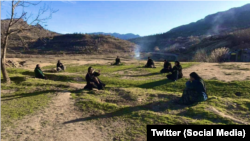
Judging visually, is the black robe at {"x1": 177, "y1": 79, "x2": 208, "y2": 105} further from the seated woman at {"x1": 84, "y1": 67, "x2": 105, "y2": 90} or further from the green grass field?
the seated woman at {"x1": 84, "y1": 67, "x2": 105, "y2": 90}

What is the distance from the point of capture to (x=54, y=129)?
600 centimetres

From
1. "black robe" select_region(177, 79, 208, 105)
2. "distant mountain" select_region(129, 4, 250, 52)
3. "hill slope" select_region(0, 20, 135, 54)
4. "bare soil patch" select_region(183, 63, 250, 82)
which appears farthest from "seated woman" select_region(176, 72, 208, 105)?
"distant mountain" select_region(129, 4, 250, 52)

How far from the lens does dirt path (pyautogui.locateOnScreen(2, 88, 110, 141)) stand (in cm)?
548

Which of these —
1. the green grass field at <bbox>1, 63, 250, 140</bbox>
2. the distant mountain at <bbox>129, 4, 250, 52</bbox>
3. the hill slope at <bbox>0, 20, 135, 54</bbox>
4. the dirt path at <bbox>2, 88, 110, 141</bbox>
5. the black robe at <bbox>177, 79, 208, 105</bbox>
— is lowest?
the dirt path at <bbox>2, 88, 110, 141</bbox>

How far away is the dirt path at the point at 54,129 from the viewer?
216 inches

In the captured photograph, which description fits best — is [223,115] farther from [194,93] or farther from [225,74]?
[225,74]

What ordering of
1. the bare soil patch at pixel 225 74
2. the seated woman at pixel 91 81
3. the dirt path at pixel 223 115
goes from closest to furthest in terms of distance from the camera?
the dirt path at pixel 223 115 → the seated woman at pixel 91 81 → the bare soil patch at pixel 225 74

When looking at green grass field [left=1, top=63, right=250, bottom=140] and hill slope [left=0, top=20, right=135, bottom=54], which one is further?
hill slope [left=0, top=20, right=135, bottom=54]

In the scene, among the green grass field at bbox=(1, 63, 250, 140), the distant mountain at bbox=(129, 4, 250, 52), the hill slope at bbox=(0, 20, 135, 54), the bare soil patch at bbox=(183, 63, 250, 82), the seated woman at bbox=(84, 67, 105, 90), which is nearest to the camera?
the green grass field at bbox=(1, 63, 250, 140)

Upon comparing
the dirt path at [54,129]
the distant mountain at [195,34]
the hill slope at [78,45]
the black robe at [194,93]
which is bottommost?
the dirt path at [54,129]

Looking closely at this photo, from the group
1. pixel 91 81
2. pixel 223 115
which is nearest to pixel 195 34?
pixel 91 81

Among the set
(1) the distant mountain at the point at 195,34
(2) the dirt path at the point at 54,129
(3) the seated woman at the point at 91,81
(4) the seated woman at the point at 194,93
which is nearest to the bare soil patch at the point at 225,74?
(4) the seated woman at the point at 194,93

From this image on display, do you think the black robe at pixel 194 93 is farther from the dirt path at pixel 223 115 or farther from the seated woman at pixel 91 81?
the seated woman at pixel 91 81

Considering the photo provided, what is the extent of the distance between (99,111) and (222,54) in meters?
27.6
